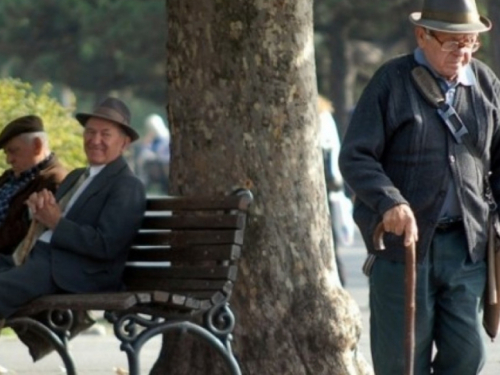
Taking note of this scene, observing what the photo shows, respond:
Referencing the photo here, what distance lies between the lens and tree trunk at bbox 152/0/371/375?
8156 mm

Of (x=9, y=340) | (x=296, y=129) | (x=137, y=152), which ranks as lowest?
(x=137, y=152)

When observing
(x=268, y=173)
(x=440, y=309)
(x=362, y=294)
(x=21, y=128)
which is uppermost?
(x=21, y=128)

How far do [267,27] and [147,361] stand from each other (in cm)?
319

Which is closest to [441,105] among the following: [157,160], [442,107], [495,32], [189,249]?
[442,107]

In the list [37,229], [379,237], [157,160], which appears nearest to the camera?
[379,237]

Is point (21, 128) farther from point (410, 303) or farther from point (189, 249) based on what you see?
point (410, 303)

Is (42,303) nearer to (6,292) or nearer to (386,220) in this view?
(6,292)

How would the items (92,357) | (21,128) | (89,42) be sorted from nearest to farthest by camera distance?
(21,128), (92,357), (89,42)

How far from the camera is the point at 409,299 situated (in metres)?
6.55

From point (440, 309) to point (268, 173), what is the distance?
149 cm

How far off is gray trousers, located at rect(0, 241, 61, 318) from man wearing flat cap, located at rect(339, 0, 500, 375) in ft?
4.55

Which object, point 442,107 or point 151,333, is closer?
point 442,107

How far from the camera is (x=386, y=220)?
6590 millimetres

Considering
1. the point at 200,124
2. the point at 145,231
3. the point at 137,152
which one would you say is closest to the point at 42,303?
the point at 145,231
